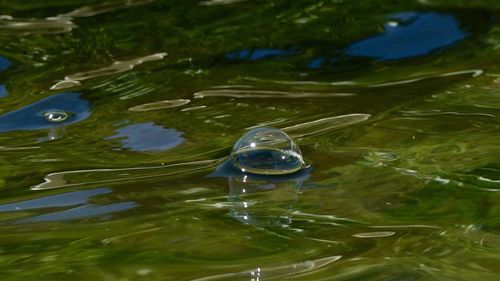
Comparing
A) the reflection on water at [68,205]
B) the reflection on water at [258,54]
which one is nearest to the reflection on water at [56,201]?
the reflection on water at [68,205]

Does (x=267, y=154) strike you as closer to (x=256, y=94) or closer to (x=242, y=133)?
(x=242, y=133)

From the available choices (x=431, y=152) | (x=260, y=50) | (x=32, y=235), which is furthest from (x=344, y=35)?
(x=32, y=235)

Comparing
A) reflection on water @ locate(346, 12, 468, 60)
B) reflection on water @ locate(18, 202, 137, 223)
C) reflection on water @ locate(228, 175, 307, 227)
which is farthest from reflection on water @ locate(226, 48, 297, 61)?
reflection on water @ locate(18, 202, 137, 223)

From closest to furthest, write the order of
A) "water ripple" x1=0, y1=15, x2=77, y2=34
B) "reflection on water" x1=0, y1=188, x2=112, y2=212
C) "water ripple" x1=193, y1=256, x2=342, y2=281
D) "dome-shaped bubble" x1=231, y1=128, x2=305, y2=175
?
"water ripple" x1=193, y1=256, x2=342, y2=281 < "reflection on water" x1=0, y1=188, x2=112, y2=212 < "dome-shaped bubble" x1=231, y1=128, x2=305, y2=175 < "water ripple" x1=0, y1=15, x2=77, y2=34

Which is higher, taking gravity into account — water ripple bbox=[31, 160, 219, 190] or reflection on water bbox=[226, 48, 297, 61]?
water ripple bbox=[31, 160, 219, 190]

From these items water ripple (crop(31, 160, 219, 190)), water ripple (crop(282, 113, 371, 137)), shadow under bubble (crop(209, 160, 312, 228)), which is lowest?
water ripple (crop(282, 113, 371, 137))

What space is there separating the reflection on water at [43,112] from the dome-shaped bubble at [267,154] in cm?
62

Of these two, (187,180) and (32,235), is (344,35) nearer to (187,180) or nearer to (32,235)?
(187,180)

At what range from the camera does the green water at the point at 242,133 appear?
168cm

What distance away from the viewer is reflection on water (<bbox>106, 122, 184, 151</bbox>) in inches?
93.8

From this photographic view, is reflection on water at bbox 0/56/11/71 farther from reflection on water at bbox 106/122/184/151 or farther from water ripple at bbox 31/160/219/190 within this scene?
water ripple at bbox 31/160/219/190

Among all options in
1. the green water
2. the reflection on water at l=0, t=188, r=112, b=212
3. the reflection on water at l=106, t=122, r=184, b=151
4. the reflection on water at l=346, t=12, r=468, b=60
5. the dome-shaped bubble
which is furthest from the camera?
the reflection on water at l=346, t=12, r=468, b=60

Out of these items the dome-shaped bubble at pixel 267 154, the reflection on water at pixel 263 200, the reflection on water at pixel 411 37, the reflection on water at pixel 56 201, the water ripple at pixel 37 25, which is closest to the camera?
the reflection on water at pixel 263 200

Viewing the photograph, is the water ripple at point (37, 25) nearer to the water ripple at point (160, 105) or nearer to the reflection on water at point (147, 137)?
the water ripple at point (160, 105)
